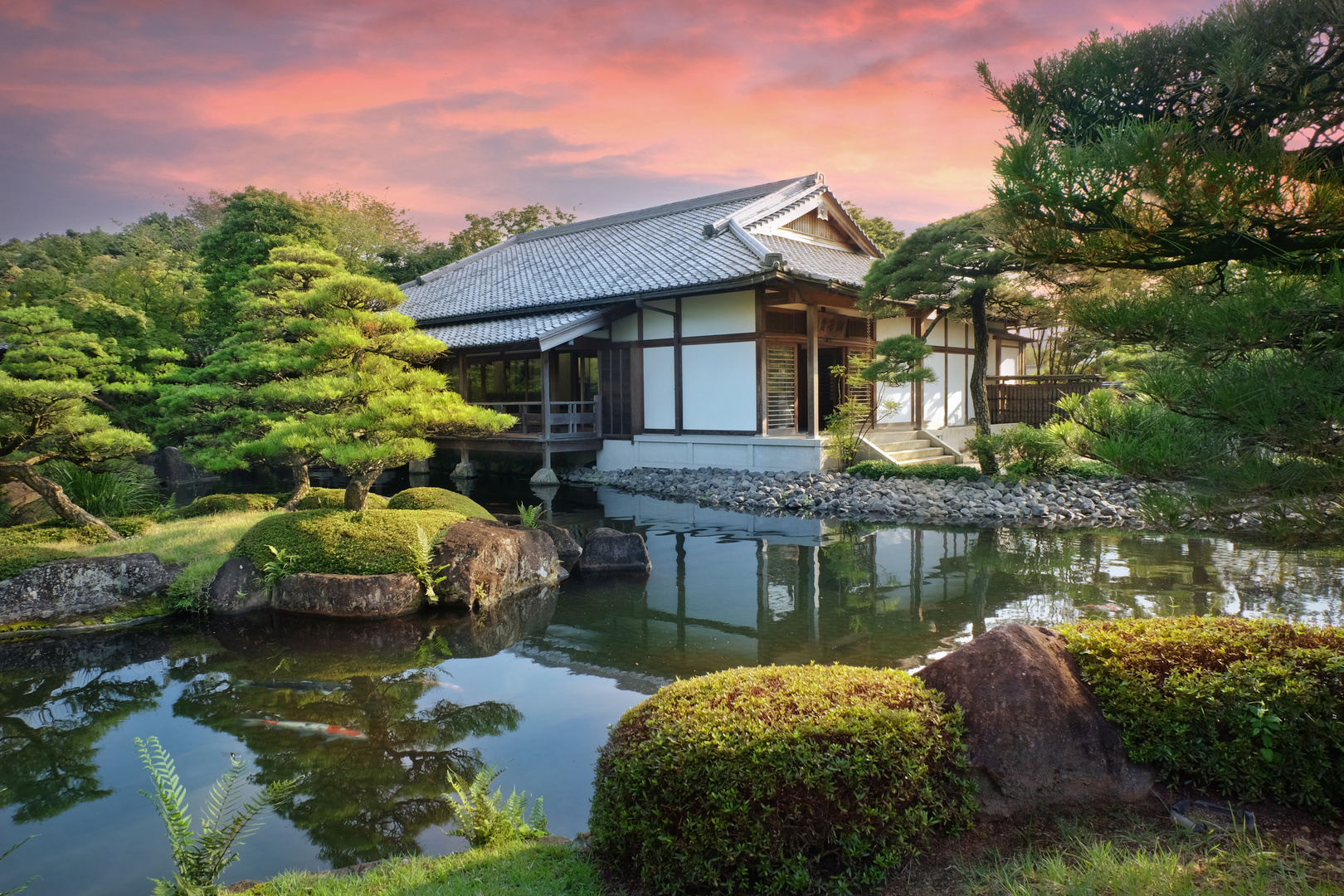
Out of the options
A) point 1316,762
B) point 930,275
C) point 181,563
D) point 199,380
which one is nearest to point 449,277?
point 199,380

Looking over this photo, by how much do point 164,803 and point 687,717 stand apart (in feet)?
6.30

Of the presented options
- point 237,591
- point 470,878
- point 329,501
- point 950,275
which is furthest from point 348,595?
point 950,275

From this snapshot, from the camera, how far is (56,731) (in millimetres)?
4980

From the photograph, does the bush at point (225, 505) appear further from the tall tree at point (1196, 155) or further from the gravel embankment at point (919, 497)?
the tall tree at point (1196, 155)

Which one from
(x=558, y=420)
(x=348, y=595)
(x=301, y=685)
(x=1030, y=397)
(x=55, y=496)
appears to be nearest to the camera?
(x=301, y=685)

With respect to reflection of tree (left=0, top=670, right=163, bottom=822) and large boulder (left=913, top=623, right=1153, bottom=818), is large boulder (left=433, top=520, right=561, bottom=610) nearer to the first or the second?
reflection of tree (left=0, top=670, right=163, bottom=822)

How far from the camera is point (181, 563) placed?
25.4 ft

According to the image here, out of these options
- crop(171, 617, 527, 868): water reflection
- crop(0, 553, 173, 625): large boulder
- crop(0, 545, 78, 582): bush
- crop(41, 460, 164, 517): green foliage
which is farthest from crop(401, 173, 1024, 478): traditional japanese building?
crop(171, 617, 527, 868): water reflection

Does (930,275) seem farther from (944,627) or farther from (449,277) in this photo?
(449,277)

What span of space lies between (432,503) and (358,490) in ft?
3.02

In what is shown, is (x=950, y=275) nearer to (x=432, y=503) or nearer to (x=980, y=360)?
(x=980, y=360)

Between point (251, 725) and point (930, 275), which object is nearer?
point (251, 725)

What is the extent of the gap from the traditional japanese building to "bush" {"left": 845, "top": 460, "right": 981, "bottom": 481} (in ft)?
2.66

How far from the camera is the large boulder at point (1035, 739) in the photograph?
2967mm
